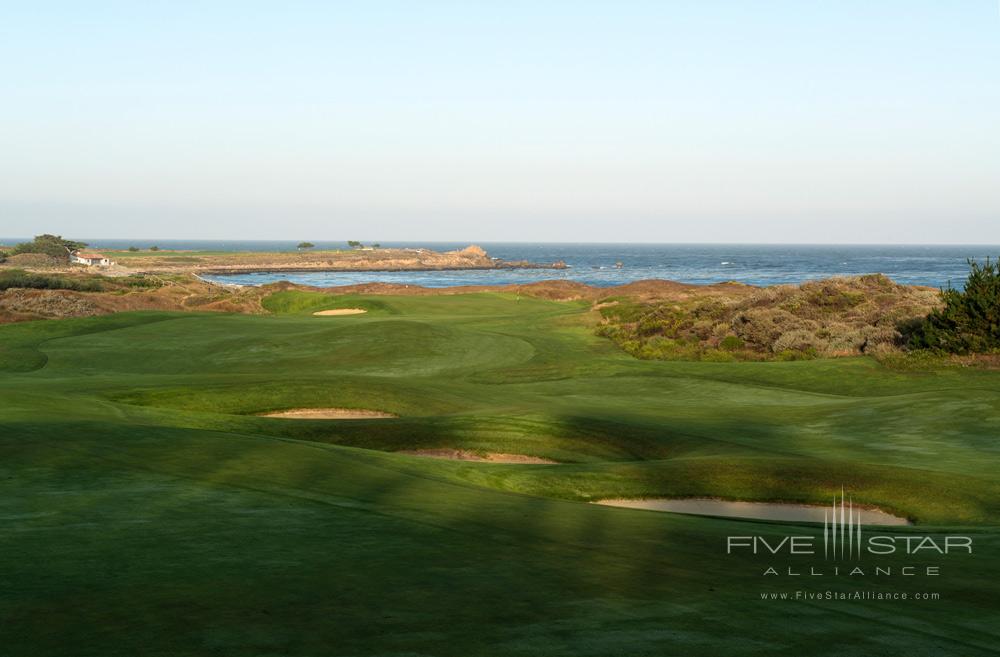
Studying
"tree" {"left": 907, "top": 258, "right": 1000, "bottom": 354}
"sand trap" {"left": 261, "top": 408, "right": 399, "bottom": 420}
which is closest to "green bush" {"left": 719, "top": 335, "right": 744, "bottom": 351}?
"tree" {"left": 907, "top": 258, "right": 1000, "bottom": 354}

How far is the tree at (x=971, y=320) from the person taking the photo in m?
32.3

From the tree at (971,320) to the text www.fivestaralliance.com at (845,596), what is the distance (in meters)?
28.1

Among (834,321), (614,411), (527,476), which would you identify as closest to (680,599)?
(527,476)

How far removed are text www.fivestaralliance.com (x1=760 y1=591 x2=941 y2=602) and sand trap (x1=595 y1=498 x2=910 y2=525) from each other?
20.9ft

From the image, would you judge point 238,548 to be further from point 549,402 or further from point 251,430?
point 549,402

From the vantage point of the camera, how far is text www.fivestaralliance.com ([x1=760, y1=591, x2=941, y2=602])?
721 cm

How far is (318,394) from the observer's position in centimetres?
2453

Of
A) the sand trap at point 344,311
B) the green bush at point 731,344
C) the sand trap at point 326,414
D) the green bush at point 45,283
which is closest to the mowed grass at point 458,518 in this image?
the sand trap at point 326,414

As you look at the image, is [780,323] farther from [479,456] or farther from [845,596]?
[845,596]

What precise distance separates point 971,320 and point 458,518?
95.0ft

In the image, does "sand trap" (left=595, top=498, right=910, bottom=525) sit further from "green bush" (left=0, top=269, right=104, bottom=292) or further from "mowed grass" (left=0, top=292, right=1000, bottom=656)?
"green bush" (left=0, top=269, right=104, bottom=292)

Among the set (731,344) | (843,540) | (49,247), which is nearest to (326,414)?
(843,540)

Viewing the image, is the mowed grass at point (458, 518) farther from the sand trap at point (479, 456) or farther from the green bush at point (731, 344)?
the green bush at point (731, 344)

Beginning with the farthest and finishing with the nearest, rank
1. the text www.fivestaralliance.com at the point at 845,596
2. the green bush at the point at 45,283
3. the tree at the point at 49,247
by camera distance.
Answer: the tree at the point at 49,247 → the green bush at the point at 45,283 → the text www.fivestaralliance.com at the point at 845,596
